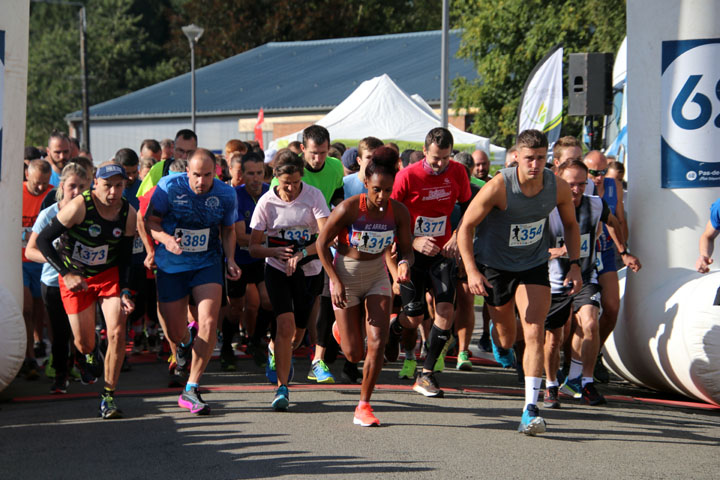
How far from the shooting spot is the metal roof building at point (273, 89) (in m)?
38.4

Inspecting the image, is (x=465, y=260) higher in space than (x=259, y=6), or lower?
lower

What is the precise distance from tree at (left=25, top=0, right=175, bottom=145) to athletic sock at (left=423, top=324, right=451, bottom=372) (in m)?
55.9

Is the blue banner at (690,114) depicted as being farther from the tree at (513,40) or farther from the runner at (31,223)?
the tree at (513,40)

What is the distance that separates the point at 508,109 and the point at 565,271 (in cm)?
2059

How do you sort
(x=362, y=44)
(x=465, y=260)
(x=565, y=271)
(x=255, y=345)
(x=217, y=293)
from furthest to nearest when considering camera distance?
(x=362, y=44) < (x=255, y=345) < (x=565, y=271) < (x=217, y=293) < (x=465, y=260)

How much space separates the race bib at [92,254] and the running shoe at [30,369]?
2.24m

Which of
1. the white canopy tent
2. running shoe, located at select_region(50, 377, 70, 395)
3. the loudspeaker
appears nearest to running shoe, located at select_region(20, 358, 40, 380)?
running shoe, located at select_region(50, 377, 70, 395)

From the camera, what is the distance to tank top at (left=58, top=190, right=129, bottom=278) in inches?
293

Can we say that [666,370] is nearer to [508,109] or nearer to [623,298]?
[623,298]

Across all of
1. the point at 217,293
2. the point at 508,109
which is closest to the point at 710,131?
the point at 217,293

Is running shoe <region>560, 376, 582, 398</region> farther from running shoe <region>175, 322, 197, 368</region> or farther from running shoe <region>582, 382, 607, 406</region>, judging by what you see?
running shoe <region>175, 322, 197, 368</region>

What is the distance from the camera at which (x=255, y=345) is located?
9758mm

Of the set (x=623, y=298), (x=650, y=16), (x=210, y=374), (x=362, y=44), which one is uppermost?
(x=362, y=44)

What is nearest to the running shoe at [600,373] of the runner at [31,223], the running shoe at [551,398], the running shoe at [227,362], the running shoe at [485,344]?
the running shoe at [551,398]
